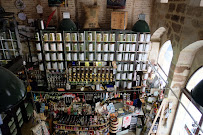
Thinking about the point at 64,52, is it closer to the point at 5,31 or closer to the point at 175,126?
the point at 5,31

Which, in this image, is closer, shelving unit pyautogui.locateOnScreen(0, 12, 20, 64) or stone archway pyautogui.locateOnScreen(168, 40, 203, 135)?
stone archway pyautogui.locateOnScreen(168, 40, 203, 135)

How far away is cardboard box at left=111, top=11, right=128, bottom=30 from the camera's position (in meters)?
6.10

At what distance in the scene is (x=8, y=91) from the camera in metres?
1.23

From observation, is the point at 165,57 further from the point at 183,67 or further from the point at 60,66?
the point at 60,66

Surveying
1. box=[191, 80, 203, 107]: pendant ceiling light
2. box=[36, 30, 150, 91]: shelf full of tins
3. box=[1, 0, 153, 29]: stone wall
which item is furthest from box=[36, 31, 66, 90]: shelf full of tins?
box=[191, 80, 203, 107]: pendant ceiling light

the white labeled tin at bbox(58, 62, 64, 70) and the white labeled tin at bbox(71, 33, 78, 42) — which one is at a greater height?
the white labeled tin at bbox(71, 33, 78, 42)

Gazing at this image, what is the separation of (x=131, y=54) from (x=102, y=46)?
1.19 metres

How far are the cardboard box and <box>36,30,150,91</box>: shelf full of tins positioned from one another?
0.82 ft

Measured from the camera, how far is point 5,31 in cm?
609

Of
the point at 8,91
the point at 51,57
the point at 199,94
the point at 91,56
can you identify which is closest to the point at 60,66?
the point at 51,57

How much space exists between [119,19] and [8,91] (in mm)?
5494

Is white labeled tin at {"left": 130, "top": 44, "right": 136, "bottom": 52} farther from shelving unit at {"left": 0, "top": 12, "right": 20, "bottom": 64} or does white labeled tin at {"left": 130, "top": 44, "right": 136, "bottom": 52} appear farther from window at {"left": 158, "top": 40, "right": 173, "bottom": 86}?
shelving unit at {"left": 0, "top": 12, "right": 20, "bottom": 64}

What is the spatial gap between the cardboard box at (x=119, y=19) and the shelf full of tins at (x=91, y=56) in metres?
0.25

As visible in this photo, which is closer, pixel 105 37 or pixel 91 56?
pixel 105 37
